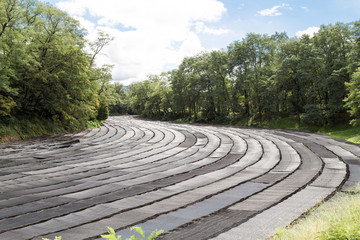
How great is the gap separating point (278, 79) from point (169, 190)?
27.4 meters

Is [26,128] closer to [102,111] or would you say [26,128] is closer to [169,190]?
[169,190]

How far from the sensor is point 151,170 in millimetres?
11094

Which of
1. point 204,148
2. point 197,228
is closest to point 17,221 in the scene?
point 197,228

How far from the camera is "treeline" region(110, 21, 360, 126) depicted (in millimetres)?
26875

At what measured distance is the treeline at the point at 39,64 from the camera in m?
20.7

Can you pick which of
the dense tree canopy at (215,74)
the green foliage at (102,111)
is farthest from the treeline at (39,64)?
the green foliage at (102,111)

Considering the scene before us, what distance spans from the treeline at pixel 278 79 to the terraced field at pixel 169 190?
44.5 feet

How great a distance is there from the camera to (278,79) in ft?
103

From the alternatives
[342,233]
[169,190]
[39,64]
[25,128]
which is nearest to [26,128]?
[25,128]

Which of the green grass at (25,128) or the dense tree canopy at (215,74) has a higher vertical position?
the dense tree canopy at (215,74)

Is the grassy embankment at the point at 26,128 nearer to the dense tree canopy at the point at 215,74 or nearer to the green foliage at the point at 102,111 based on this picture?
the dense tree canopy at the point at 215,74

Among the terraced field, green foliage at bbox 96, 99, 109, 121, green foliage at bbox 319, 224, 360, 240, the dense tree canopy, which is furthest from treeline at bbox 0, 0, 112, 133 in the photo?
green foliage at bbox 319, 224, 360, 240

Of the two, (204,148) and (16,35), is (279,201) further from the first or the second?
(16,35)

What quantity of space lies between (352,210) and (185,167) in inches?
302
